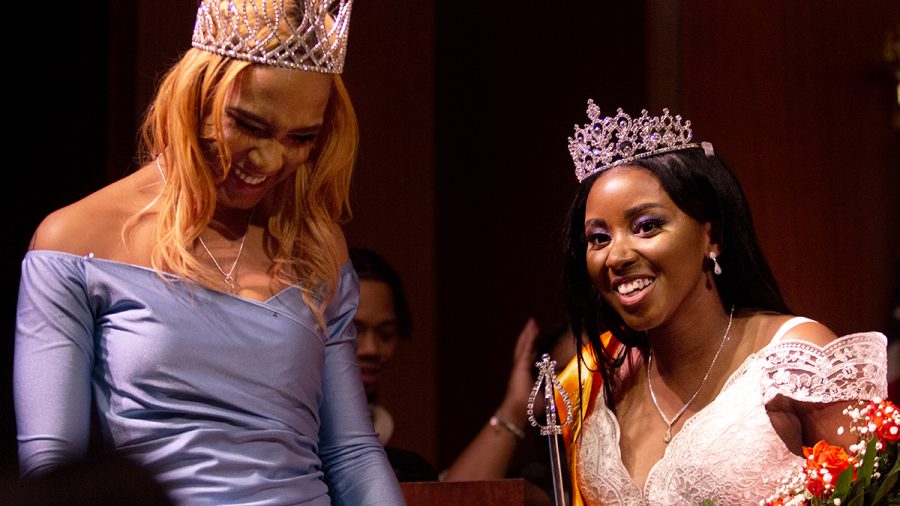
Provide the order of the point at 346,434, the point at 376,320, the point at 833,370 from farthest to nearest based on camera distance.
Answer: the point at 376,320
the point at 833,370
the point at 346,434

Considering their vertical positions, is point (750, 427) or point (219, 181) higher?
point (219, 181)

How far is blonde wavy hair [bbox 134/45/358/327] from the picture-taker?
1.92 metres

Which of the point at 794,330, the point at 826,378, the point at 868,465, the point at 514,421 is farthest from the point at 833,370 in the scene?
the point at 514,421

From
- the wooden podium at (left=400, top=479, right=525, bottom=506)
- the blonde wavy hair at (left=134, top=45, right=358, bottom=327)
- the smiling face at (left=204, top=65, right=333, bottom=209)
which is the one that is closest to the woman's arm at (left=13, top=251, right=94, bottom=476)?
the blonde wavy hair at (left=134, top=45, right=358, bottom=327)

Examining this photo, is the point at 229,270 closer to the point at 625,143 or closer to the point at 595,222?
the point at 595,222

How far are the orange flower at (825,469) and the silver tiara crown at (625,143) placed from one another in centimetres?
71

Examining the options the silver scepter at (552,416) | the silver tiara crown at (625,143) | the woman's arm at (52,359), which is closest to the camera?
the woman's arm at (52,359)

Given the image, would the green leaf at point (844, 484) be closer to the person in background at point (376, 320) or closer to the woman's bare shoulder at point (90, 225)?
the woman's bare shoulder at point (90, 225)

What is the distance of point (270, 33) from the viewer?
6.39ft

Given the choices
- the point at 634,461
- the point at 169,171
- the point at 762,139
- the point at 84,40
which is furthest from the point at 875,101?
the point at 169,171

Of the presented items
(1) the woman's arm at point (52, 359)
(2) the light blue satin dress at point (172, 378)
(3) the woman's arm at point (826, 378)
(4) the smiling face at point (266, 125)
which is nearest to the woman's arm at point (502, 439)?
(3) the woman's arm at point (826, 378)

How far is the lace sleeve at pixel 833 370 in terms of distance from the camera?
219 cm

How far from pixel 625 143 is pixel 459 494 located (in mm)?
727

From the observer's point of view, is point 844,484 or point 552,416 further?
point 552,416
